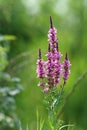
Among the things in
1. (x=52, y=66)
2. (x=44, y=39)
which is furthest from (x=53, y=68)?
(x=44, y=39)

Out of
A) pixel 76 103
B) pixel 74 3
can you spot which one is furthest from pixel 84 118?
pixel 74 3

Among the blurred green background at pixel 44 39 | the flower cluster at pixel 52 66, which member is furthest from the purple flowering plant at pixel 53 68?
the blurred green background at pixel 44 39

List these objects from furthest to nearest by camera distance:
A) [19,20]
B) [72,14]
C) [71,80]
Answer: [72,14]
[71,80]
[19,20]

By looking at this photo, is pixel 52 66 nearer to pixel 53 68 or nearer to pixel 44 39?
pixel 53 68

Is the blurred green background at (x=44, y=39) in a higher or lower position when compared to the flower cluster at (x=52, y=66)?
higher

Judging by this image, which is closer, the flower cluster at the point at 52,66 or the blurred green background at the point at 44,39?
the flower cluster at the point at 52,66

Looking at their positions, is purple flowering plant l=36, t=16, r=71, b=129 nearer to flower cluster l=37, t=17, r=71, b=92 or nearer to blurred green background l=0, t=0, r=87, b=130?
flower cluster l=37, t=17, r=71, b=92

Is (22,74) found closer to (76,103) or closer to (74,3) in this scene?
(76,103)

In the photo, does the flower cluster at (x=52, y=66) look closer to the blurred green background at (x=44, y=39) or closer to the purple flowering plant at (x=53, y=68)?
the purple flowering plant at (x=53, y=68)
